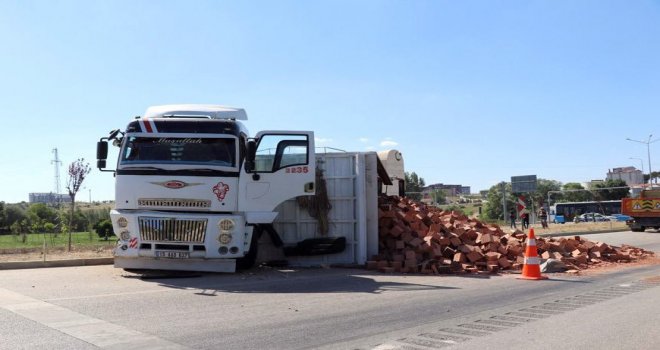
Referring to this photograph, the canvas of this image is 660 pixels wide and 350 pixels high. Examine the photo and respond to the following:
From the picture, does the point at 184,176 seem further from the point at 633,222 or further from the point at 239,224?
the point at 633,222

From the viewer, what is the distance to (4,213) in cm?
5200

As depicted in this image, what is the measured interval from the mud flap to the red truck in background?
2646cm

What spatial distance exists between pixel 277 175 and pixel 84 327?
5.79 m

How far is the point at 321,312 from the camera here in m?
7.76

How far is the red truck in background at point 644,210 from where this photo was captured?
3245 centimetres

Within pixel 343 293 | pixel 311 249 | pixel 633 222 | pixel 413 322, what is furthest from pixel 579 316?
pixel 633 222

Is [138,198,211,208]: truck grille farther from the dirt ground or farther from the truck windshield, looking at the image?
the dirt ground

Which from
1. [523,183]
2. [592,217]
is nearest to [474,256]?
[523,183]

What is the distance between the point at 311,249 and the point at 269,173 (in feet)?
8.36

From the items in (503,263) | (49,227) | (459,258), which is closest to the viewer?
(459,258)

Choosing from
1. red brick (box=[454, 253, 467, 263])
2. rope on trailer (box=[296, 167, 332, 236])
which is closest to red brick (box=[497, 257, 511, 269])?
red brick (box=[454, 253, 467, 263])

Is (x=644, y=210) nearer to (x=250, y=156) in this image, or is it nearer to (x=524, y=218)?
(x=524, y=218)

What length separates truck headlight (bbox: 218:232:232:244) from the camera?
10906mm

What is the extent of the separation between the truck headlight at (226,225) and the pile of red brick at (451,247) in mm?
3749
